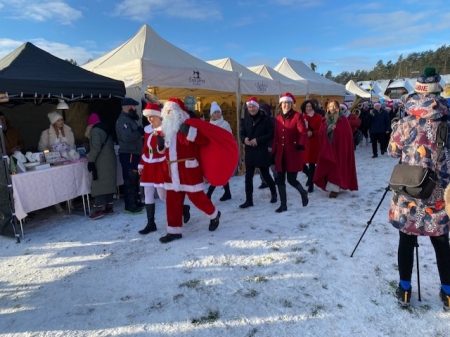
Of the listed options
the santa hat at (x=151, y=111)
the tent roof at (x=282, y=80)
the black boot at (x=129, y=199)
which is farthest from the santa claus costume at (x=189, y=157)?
the tent roof at (x=282, y=80)

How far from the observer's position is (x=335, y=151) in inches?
225

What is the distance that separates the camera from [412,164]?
2463 millimetres

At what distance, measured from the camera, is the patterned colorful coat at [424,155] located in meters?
2.37

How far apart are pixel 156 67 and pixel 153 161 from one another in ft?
8.38

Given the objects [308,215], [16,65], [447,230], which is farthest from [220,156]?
[16,65]

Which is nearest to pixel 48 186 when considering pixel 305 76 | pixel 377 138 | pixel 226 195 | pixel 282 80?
pixel 226 195

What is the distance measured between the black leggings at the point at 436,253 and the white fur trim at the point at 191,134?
7.85 feet

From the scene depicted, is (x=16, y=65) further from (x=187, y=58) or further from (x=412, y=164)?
(x=412, y=164)

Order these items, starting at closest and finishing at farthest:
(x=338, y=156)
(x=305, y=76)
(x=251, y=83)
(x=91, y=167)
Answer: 1. (x=91, y=167)
2. (x=338, y=156)
3. (x=251, y=83)
4. (x=305, y=76)

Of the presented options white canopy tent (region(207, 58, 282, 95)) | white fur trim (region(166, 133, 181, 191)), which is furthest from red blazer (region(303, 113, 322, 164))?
white fur trim (region(166, 133, 181, 191))

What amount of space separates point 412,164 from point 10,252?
4.56m

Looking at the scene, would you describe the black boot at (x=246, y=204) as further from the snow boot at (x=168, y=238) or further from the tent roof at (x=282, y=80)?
the tent roof at (x=282, y=80)

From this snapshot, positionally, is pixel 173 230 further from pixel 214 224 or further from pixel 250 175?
pixel 250 175

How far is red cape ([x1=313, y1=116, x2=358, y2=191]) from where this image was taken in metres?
5.65
